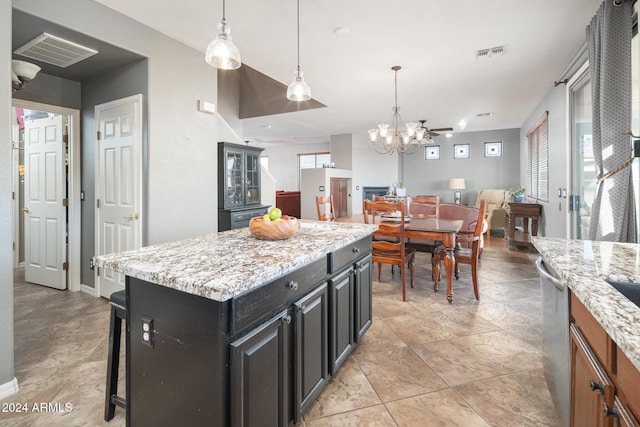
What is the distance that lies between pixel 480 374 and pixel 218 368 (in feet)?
5.65

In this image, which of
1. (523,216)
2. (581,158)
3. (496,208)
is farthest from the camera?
(496,208)

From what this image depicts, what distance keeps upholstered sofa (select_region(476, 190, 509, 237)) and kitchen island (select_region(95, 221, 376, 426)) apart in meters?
6.80

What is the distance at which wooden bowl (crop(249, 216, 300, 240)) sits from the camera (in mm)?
1716

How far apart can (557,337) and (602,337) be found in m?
0.61

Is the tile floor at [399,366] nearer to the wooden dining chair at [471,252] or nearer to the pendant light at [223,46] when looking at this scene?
the wooden dining chair at [471,252]

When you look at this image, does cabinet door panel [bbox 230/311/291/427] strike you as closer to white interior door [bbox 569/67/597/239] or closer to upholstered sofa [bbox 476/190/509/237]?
white interior door [bbox 569/67/597/239]

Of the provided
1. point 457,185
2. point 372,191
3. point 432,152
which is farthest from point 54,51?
point 432,152

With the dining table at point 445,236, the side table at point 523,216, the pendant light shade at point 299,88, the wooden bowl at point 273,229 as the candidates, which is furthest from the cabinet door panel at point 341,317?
the side table at point 523,216

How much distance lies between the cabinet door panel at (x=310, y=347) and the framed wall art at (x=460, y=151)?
8.28 m

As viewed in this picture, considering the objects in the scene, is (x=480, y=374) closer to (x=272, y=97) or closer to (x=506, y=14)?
(x=506, y=14)

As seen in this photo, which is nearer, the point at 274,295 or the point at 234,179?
the point at 274,295

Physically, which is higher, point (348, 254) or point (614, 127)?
point (614, 127)

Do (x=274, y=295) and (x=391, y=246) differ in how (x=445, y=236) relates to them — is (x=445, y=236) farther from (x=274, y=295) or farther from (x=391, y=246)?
(x=274, y=295)

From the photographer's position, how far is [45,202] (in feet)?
12.0
